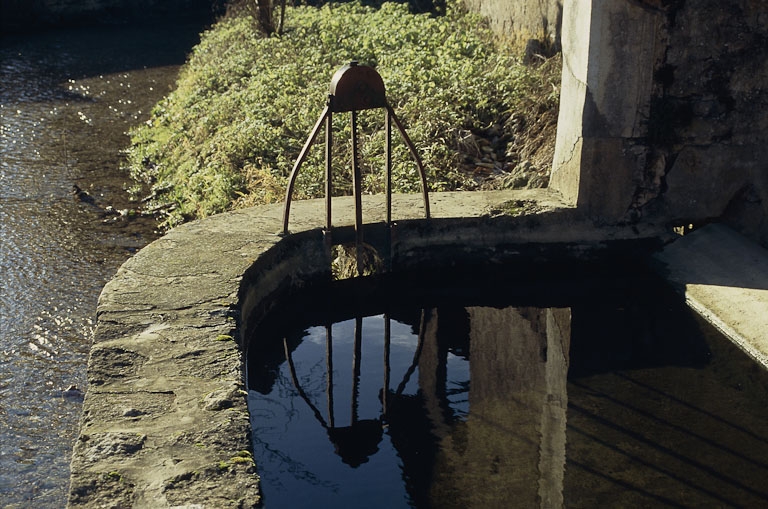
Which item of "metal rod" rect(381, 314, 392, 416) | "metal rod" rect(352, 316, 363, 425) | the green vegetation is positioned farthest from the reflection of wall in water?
the green vegetation

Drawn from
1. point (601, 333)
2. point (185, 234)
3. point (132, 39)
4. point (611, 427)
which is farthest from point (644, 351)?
point (132, 39)

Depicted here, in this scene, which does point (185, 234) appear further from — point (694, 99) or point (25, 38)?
point (25, 38)

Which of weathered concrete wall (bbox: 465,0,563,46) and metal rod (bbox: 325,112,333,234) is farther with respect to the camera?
weathered concrete wall (bbox: 465,0,563,46)

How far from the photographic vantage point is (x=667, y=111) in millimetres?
5164

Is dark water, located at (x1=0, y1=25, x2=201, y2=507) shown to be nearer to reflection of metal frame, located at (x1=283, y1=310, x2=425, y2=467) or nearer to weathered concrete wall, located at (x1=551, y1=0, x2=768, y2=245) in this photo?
reflection of metal frame, located at (x1=283, y1=310, x2=425, y2=467)

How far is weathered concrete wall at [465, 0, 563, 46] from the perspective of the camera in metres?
8.45

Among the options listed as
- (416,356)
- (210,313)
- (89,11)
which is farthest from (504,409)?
(89,11)

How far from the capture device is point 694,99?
5172mm

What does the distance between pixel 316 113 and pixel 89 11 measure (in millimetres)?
11814

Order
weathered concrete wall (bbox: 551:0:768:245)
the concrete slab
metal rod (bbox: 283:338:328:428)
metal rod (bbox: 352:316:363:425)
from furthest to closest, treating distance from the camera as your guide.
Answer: weathered concrete wall (bbox: 551:0:768:245) < the concrete slab < metal rod (bbox: 352:316:363:425) < metal rod (bbox: 283:338:328:428)

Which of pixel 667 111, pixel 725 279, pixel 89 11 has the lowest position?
pixel 725 279

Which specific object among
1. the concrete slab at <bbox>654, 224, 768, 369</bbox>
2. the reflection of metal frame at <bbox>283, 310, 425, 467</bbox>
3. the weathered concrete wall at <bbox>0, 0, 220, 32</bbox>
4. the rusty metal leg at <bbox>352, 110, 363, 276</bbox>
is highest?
the weathered concrete wall at <bbox>0, 0, 220, 32</bbox>

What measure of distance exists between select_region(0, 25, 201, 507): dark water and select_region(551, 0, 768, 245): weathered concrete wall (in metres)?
3.21

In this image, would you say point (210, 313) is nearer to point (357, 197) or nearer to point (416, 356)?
point (416, 356)
